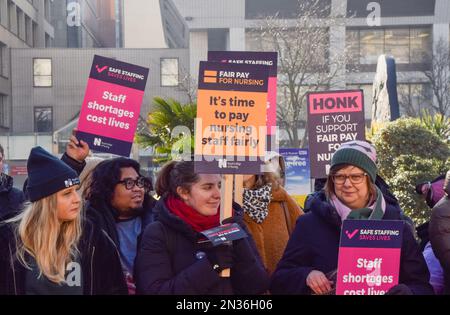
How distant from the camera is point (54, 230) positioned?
3695mm

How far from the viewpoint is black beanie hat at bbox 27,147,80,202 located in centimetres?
377

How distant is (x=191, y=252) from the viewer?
394 centimetres

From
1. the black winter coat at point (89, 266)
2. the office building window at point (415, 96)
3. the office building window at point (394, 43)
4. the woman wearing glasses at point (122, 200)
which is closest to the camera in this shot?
the black winter coat at point (89, 266)

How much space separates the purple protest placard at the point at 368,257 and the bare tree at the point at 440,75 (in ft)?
123

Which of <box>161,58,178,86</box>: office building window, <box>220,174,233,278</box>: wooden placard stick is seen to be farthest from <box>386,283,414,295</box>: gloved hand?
<box>161,58,178,86</box>: office building window

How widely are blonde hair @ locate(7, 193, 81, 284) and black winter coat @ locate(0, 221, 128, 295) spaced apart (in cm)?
4

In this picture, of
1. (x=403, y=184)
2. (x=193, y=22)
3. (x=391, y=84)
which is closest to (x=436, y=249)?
(x=403, y=184)

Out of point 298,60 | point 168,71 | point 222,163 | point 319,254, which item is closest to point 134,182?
point 222,163

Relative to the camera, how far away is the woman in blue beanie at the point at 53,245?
3637mm

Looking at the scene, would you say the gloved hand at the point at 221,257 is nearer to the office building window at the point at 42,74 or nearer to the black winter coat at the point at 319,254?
the black winter coat at the point at 319,254

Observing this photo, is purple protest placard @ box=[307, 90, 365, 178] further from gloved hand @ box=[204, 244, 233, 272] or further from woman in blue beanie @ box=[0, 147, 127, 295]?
woman in blue beanie @ box=[0, 147, 127, 295]

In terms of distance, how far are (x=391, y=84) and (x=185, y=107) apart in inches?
274

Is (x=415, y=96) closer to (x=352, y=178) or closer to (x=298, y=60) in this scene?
(x=298, y=60)

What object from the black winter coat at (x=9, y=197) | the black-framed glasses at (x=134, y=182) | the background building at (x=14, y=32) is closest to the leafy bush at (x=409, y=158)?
the black winter coat at (x=9, y=197)
